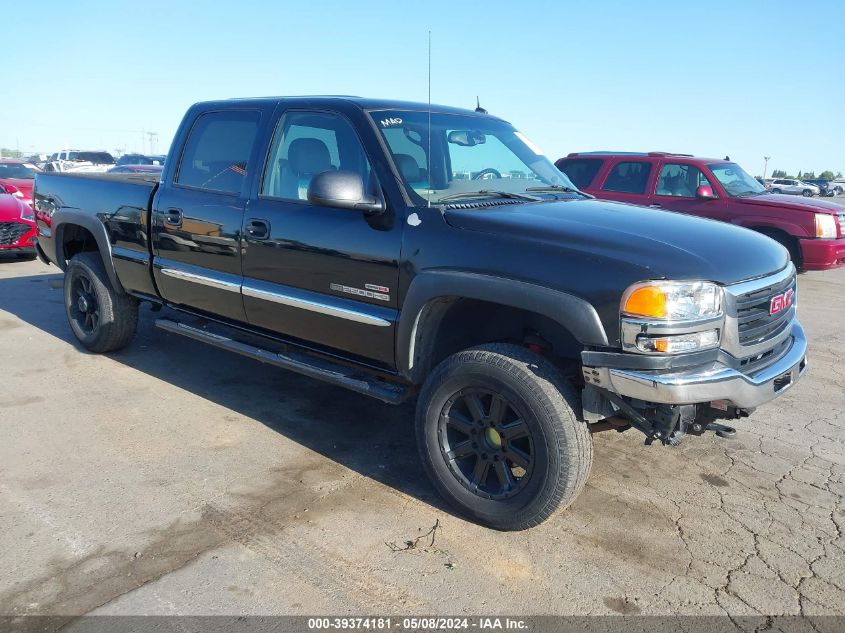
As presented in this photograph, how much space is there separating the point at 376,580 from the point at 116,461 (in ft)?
6.03

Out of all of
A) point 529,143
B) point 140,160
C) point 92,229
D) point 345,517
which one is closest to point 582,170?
point 529,143

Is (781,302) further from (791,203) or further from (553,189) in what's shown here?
(791,203)

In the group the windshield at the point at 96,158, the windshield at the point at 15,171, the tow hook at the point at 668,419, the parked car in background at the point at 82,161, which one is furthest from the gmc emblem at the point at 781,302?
the windshield at the point at 96,158

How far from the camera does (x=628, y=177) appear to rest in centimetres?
980

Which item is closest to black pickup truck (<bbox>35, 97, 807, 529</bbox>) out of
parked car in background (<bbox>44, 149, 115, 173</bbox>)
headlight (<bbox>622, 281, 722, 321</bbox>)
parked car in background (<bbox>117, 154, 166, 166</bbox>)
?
headlight (<bbox>622, 281, 722, 321</bbox>)

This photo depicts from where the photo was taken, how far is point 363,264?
3.54 m

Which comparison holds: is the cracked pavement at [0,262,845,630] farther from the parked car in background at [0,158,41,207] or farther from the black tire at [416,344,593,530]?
the parked car in background at [0,158,41,207]

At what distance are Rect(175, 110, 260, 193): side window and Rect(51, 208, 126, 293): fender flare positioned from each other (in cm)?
98

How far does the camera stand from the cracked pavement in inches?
106

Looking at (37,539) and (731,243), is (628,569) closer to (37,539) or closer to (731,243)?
(731,243)

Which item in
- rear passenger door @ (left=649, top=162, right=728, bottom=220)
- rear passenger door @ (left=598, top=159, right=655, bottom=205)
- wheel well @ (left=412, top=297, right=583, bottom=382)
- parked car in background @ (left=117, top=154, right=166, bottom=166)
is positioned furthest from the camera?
parked car in background @ (left=117, top=154, right=166, bottom=166)

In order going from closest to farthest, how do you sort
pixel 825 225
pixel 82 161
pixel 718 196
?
pixel 825 225, pixel 718 196, pixel 82 161

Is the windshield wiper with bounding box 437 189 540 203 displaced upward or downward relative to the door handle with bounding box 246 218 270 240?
upward

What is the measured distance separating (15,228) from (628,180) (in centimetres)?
919
